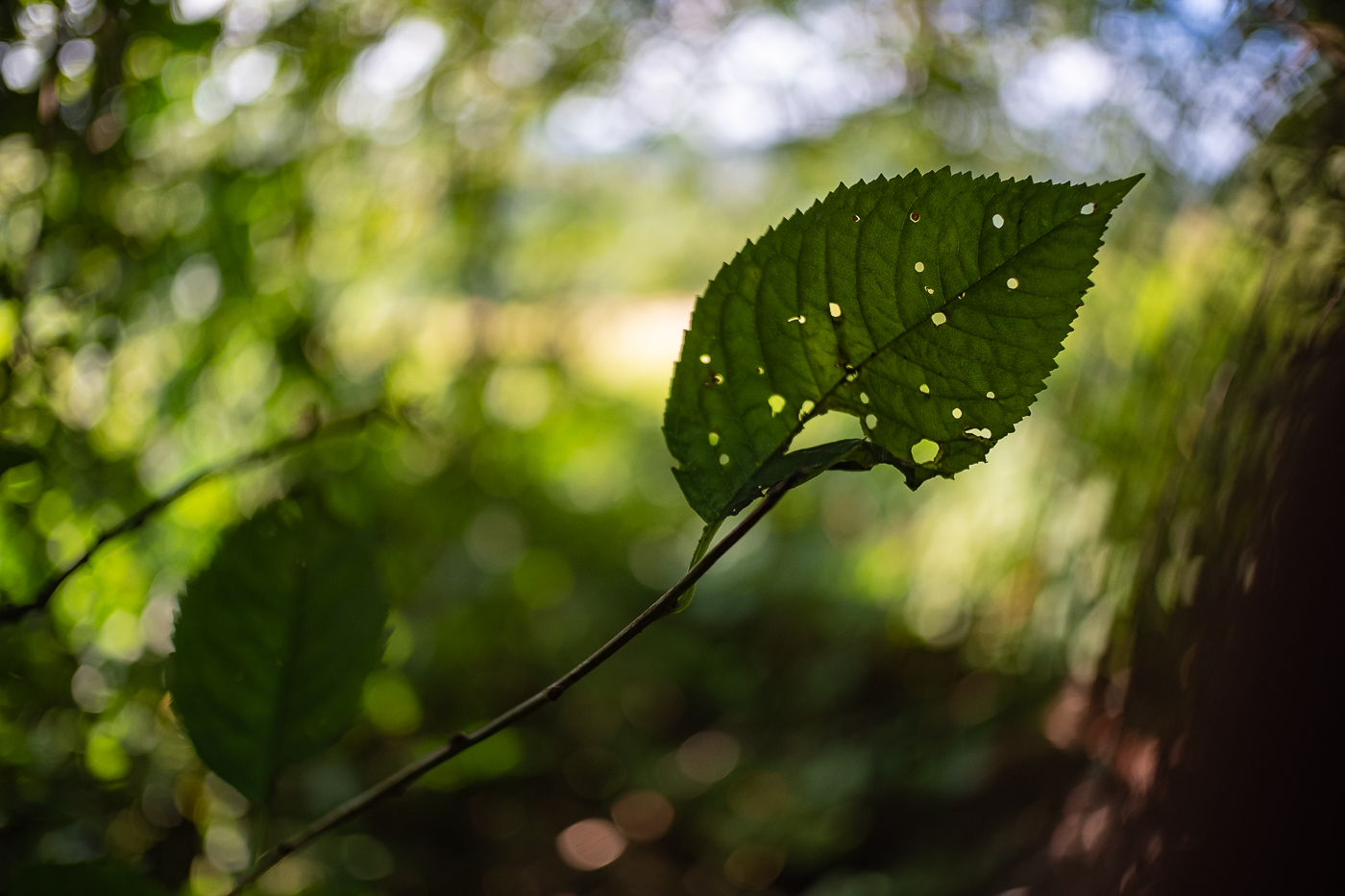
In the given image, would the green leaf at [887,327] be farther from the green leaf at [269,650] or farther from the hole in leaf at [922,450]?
the green leaf at [269,650]

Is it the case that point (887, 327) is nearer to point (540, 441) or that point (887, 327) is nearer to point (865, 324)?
point (865, 324)

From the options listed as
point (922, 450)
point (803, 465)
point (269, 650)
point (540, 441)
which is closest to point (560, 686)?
point (803, 465)

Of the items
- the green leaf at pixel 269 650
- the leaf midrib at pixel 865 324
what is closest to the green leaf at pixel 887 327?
the leaf midrib at pixel 865 324

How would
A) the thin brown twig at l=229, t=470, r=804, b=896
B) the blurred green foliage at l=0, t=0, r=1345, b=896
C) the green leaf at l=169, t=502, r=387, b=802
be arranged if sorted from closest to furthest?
the thin brown twig at l=229, t=470, r=804, b=896
the green leaf at l=169, t=502, r=387, b=802
the blurred green foliage at l=0, t=0, r=1345, b=896

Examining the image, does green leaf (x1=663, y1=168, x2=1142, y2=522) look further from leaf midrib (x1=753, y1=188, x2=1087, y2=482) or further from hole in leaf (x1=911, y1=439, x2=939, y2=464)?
hole in leaf (x1=911, y1=439, x2=939, y2=464)

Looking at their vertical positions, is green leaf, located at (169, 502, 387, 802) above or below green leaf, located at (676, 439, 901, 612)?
below

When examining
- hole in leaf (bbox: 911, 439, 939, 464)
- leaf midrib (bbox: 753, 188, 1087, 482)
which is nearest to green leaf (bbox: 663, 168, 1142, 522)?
leaf midrib (bbox: 753, 188, 1087, 482)

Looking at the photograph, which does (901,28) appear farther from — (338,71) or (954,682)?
(954,682)
